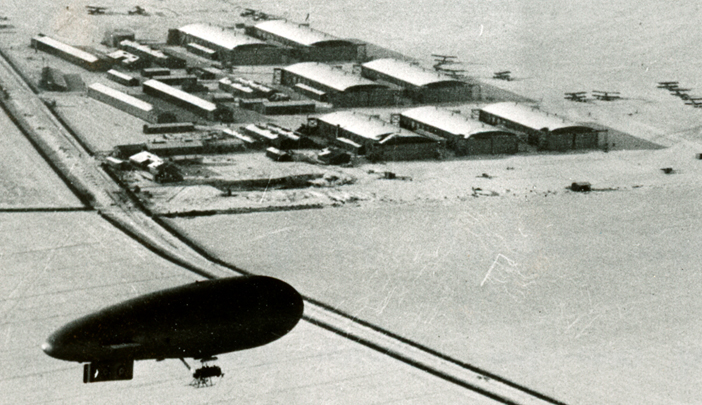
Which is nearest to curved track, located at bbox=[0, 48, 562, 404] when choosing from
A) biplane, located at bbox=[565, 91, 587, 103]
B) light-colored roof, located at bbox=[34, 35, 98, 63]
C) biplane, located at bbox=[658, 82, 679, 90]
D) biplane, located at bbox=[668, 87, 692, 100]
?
light-colored roof, located at bbox=[34, 35, 98, 63]

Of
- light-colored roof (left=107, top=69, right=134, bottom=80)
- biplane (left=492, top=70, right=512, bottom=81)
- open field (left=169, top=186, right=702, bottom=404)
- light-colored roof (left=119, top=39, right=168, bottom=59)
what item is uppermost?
light-colored roof (left=119, top=39, right=168, bottom=59)

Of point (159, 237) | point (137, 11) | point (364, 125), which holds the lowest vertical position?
point (159, 237)

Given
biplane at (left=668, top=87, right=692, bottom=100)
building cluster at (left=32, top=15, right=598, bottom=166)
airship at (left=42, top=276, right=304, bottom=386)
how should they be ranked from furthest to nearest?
biplane at (left=668, top=87, right=692, bottom=100)
building cluster at (left=32, top=15, right=598, bottom=166)
airship at (left=42, top=276, right=304, bottom=386)

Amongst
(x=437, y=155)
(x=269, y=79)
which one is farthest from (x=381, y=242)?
(x=269, y=79)

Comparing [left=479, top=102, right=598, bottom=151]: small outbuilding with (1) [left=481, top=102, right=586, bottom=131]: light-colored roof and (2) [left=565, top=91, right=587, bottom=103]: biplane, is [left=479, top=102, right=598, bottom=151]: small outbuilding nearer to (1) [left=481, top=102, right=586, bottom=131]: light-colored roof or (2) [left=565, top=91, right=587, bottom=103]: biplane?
(1) [left=481, top=102, right=586, bottom=131]: light-colored roof

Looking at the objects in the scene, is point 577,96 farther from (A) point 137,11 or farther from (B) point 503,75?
(A) point 137,11

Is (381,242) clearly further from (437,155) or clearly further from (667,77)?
(667,77)

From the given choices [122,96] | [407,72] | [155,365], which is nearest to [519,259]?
[155,365]
